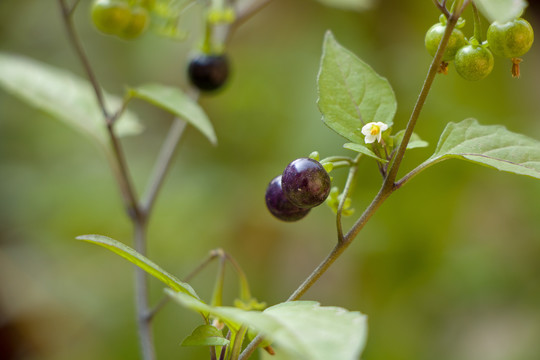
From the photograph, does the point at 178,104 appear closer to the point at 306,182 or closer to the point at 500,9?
the point at 306,182

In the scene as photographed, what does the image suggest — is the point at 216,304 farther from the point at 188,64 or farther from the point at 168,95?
the point at 188,64

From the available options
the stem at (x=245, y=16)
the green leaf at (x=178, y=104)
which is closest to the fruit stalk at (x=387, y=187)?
the green leaf at (x=178, y=104)

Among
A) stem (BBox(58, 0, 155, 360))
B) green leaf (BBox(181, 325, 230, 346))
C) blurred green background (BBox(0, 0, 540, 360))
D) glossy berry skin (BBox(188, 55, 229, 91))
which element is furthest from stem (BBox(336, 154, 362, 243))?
blurred green background (BBox(0, 0, 540, 360))

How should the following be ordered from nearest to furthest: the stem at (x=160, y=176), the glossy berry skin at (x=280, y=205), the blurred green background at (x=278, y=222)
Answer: the glossy berry skin at (x=280, y=205)
the stem at (x=160, y=176)
the blurred green background at (x=278, y=222)

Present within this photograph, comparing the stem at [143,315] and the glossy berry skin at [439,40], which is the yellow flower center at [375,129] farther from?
the stem at [143,315]

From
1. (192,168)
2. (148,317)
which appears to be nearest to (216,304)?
(148,317)

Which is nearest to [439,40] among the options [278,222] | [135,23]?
[135,23]
